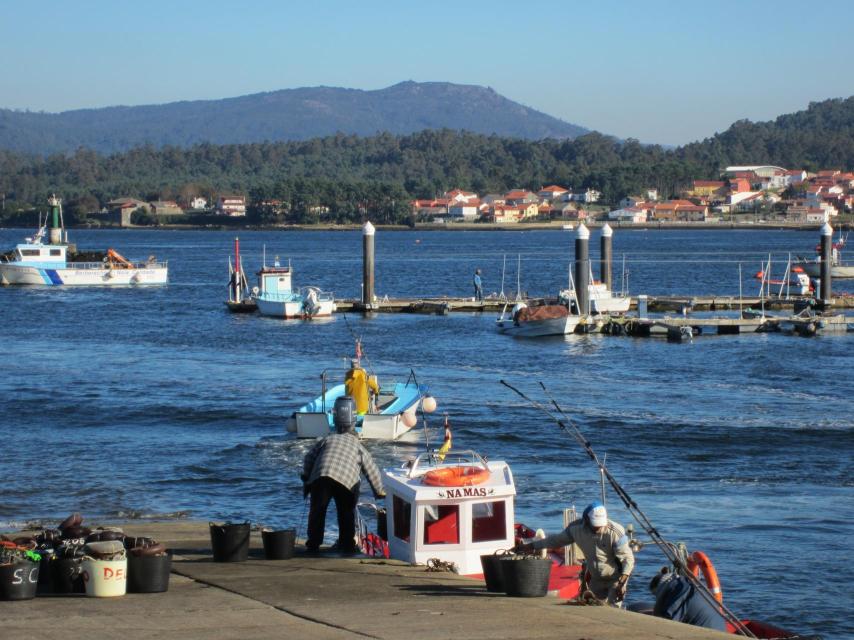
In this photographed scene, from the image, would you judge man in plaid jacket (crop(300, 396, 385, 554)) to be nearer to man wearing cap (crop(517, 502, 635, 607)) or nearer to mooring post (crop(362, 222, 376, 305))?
man wearing cap (crop(517, 502, 635, 607))

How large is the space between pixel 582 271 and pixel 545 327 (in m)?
2.38

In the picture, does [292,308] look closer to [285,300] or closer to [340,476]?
[285,300]

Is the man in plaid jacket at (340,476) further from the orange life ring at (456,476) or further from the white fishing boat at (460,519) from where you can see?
the orange life ring at (456,476)

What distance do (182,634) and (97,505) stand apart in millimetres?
10605

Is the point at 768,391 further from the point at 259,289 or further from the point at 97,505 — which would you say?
the point at 259,289

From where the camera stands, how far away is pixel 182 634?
404 inches

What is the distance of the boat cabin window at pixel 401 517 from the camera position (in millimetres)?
13734

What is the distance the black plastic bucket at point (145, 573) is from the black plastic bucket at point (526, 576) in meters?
2.94

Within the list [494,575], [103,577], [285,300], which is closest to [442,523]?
[494,575]

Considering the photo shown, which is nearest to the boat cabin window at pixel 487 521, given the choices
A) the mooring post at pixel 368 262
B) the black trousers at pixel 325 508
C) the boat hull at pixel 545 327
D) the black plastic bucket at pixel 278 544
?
the black trousers at pixel 325 508

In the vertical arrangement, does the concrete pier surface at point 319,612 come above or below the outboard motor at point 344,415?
below

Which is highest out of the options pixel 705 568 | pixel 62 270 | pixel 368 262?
pixel 368 262

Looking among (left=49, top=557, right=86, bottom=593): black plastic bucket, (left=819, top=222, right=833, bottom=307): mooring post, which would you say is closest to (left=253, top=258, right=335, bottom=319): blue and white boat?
(left=819, top=222, right=833, bottom=307): mooring post

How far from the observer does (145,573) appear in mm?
11703
